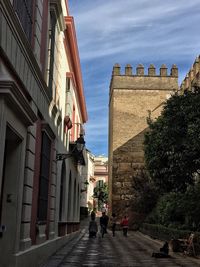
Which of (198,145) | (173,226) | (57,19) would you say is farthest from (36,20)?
(173,226)

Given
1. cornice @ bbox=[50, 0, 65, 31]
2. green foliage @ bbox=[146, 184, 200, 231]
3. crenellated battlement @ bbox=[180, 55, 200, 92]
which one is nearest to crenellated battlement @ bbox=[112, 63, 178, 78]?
crenellated battlement @ bbox=[180, 55, 200, 92]

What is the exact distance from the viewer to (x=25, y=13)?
759cm

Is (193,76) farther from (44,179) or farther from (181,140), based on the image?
(44,179)

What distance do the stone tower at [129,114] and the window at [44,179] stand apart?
2463cm

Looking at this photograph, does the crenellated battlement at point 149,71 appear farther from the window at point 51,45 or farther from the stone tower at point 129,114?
the window at point 51,45

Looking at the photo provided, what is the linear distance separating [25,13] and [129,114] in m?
30.0

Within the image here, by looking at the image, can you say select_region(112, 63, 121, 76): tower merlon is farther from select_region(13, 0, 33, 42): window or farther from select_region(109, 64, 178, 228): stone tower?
select_region(13, 0, 33, 42): window

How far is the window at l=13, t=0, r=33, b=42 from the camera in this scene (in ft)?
22.9

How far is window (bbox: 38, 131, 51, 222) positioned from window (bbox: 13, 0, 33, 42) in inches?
111

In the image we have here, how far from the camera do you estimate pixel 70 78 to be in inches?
663

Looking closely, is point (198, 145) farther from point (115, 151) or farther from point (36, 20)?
point (115, 151)

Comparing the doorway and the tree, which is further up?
the tree

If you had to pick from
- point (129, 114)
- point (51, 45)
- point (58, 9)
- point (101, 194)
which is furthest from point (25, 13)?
point (101, 194)

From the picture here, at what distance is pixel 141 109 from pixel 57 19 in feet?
85.6
